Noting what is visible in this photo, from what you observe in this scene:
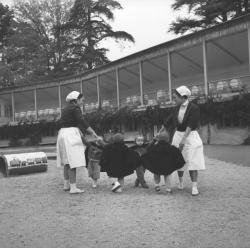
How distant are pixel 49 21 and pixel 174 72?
25.3 meters

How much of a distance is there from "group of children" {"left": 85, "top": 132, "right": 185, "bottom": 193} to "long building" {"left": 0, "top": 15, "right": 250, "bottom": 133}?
33.6 feet

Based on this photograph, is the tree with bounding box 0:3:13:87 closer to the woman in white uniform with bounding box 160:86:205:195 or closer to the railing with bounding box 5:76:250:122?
the railing with bounding box 5:76:250:122

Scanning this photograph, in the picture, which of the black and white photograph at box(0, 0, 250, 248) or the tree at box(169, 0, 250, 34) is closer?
the black and white photograph at box(0, 0, 250, 248)

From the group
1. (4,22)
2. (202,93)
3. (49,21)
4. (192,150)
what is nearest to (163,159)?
(192,150)

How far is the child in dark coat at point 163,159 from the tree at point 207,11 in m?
26.6

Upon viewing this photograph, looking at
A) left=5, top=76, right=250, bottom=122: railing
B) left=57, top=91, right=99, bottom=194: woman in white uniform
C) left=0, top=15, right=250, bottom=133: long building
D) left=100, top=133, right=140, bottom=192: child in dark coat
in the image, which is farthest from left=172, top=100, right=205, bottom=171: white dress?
left=0, top=15, right=250, bottom=133: long building

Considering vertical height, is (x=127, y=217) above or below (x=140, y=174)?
below

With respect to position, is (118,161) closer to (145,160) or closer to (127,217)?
(145,160)

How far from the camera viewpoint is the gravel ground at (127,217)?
457 centimetres

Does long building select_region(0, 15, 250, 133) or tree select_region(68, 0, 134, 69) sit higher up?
tree select_region(68, 0, 134, 69)

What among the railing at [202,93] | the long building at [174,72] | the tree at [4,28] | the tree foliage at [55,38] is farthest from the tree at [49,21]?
the railing at [202,93]

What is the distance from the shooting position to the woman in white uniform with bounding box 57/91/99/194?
7414 millimetres

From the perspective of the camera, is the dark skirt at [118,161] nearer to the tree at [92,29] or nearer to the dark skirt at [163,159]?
the dark skirt at [163,159]

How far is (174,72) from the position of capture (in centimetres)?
2483
